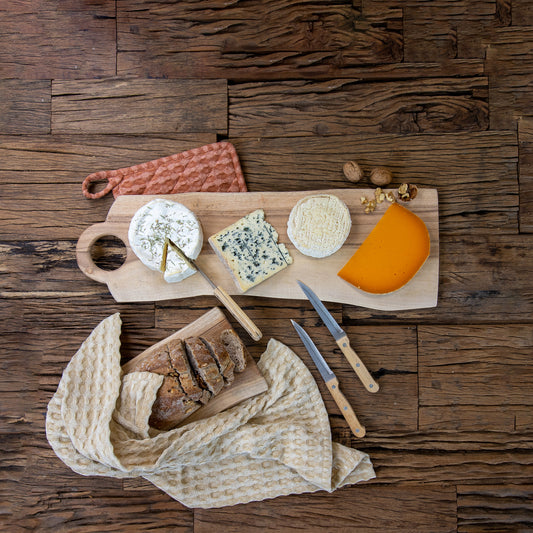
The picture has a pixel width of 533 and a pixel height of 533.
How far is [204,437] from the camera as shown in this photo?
205 centimetres

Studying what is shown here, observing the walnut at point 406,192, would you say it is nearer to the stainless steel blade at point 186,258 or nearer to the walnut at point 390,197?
the walnut at point 390,197

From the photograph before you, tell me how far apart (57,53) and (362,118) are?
1.62m

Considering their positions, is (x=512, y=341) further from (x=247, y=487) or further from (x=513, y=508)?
(x=247, y=487)

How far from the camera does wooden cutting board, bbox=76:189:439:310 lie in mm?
2180

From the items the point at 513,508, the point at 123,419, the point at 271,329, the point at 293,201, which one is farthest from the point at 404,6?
the point at 513,508

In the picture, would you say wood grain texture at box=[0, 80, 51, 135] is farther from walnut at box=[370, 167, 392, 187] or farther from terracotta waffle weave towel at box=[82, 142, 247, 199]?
walnut at box=[370, 167, 392, 187]

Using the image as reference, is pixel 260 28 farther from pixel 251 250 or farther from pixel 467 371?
pixel 467 371

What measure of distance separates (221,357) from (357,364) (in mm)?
667

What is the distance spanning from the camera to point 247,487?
218 centimetres

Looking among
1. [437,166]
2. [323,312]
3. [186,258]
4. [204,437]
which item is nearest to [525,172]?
[437,166]

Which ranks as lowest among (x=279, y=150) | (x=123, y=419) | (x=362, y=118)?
(x=123, y=419)

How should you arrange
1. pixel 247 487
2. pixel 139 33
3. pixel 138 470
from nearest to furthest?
pixel 138 470
pixel 247 487
pixel 139 33

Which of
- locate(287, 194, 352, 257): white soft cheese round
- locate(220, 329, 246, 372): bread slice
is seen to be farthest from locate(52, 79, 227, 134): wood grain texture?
locate(220, 329, 246, 372): bread slice

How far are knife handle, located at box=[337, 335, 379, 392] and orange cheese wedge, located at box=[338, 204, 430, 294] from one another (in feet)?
0.92
